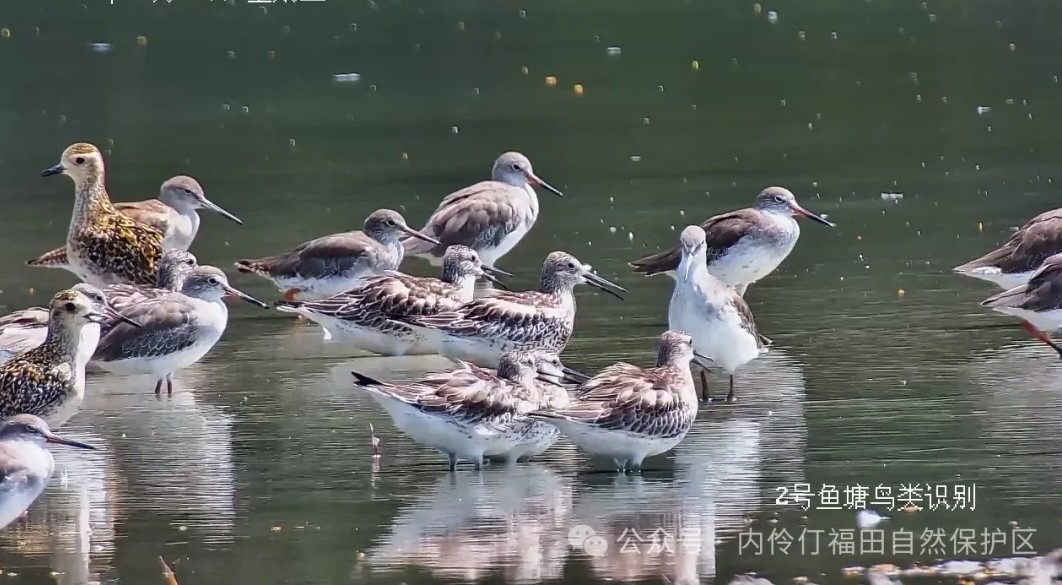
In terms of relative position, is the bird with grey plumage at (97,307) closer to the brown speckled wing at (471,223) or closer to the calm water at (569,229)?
the calm water at (569,229)

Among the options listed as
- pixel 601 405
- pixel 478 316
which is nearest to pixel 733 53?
pixel 478 316

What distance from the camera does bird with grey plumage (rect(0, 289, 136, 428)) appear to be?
9.66 metres

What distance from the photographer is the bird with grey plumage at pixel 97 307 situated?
34.2 feet

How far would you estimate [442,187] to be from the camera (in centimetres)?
1720

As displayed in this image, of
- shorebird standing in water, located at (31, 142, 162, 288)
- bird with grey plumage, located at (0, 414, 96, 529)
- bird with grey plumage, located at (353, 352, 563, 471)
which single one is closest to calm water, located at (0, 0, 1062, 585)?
bird with grey plumage, located at (353, 352, 563, 471)

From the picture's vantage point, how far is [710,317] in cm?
1078

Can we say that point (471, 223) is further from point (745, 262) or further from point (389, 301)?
point (389, 301)

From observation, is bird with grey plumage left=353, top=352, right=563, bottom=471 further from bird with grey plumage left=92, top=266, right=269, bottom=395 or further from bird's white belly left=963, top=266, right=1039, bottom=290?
bird's white belly left=963, top=266, right=1039, bottom=290

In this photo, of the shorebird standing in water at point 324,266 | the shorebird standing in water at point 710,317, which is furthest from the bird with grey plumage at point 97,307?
the shorebird standing in water at point 710,317

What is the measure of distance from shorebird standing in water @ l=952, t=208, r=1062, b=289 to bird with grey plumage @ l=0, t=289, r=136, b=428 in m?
5.68

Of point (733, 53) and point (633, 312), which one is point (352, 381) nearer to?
point (633, 312)

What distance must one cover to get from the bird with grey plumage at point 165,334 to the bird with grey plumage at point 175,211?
2.90 m

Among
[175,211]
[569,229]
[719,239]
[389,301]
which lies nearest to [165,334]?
[389,301]

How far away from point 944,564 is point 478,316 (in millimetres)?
4216
